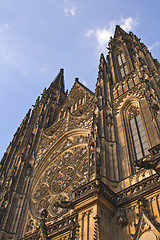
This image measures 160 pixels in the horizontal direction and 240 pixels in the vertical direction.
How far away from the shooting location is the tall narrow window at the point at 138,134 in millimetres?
11203

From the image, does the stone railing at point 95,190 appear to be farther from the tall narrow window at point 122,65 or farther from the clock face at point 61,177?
the tall narrow window at point 122,65

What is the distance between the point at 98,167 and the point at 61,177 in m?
4.97

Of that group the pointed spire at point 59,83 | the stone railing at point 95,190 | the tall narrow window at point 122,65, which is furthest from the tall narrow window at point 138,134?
the pointed spire at point 59,83

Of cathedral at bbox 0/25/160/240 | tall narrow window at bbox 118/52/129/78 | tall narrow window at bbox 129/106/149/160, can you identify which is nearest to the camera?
cathedral at bbox 0/25/160/240

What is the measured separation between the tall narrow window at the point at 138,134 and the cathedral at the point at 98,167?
5 centimetres

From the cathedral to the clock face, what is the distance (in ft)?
0.19

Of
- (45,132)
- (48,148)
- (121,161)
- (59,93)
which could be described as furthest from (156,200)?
(59,93)

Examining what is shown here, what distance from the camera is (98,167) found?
9984 millimetres

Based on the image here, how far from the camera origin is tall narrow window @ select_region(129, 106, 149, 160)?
11.2 m

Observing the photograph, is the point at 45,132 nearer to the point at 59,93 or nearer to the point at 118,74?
the point at 118,74

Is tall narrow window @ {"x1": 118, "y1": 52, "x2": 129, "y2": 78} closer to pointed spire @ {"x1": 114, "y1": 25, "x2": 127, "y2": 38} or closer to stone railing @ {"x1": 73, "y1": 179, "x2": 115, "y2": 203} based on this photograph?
pointed spire @ {"x1": 114, "y1": 25, "x2": 127, "y2": 38}

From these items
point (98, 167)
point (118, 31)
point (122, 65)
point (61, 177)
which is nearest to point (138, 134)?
point (98, 167)

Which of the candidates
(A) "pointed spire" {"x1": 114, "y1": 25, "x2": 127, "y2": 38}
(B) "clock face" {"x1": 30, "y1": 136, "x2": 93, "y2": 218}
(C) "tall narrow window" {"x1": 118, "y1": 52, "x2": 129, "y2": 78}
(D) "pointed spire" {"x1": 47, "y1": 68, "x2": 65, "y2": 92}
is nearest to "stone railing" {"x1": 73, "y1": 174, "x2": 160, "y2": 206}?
(B) "clock face" {"x1": 30, "y1": 136, "x2": 93, "y2": 218}

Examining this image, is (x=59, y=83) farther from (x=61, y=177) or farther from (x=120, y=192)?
(x=120, y=192)
